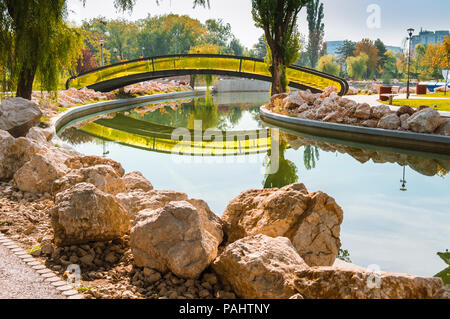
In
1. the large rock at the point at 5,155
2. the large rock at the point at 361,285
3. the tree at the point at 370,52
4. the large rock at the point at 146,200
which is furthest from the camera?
the tree at the point at 370,52

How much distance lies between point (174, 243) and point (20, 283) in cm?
113

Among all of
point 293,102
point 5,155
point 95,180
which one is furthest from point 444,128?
point 5,155

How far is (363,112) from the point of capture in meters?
12.9

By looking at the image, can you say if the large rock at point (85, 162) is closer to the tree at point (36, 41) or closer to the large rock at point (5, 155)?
the large rock at point (5, 155)

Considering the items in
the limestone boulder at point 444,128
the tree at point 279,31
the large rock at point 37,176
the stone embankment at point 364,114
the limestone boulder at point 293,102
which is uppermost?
the tree at point 279,31

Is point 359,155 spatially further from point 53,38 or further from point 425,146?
point 53,38

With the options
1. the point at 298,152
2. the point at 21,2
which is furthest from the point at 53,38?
the point at 298,152

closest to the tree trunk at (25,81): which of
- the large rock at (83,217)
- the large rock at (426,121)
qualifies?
the large rock at (83,217)

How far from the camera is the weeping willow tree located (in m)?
10.0

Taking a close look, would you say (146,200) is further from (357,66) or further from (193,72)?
(357,66)

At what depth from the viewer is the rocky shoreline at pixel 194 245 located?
9.39ft

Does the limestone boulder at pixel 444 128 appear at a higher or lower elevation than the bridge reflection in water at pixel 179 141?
higher

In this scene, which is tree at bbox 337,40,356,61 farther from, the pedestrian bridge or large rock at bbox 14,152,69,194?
large rock at bbox 14,152,69,194

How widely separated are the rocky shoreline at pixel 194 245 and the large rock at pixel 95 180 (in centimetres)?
2
